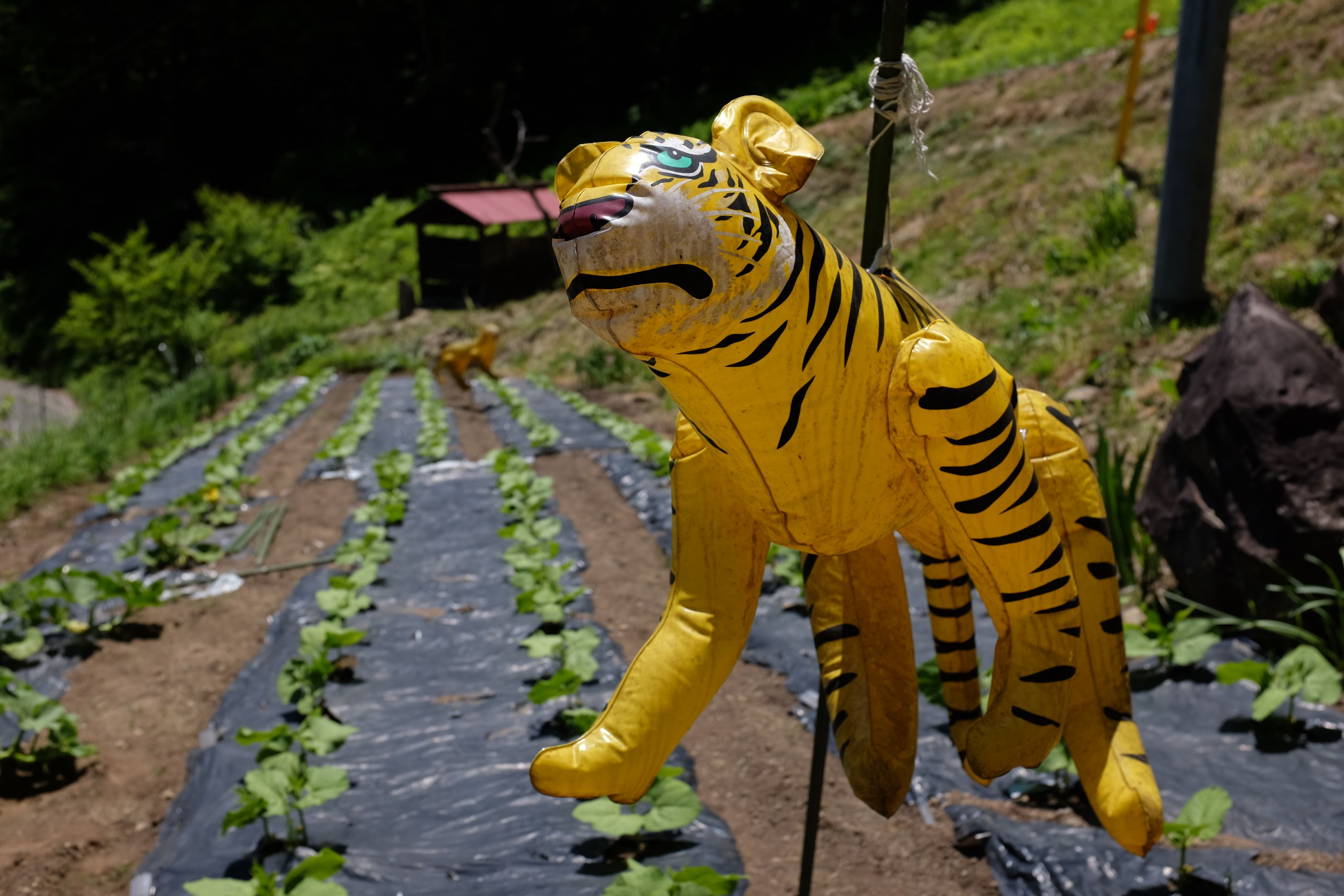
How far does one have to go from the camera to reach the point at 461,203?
17.9m

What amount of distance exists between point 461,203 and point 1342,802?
16.9 m

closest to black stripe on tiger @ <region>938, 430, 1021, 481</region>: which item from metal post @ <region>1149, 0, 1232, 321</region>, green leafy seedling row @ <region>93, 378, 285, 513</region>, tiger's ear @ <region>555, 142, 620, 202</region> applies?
tiger's ear @ <region>555, 142, 620, 202</region>

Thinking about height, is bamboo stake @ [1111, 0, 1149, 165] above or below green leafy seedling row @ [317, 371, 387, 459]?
above

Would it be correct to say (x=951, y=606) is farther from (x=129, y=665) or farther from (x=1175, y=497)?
(x=129, y=665)

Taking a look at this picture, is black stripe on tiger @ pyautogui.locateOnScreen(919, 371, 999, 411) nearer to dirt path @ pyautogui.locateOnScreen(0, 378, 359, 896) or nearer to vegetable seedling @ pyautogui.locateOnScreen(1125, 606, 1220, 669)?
vegetable seedling @ pyautogui.locateOnScreen(1125, 606, 1220, 669)

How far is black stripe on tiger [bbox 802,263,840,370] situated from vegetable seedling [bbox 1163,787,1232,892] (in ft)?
6.87

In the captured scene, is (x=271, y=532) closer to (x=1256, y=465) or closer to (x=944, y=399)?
(x=1256, y=465)

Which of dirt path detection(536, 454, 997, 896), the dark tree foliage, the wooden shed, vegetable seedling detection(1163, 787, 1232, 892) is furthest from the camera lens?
the dark tree foliage

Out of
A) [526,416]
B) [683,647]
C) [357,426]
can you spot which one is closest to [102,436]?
[357,426]

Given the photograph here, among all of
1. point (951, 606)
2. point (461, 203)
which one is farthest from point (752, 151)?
point (461, 203)

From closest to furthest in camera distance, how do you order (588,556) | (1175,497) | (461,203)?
(1175,497), (588,556), (461,203)

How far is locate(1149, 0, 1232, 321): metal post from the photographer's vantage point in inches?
232

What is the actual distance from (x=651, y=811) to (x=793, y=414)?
6.95 feet

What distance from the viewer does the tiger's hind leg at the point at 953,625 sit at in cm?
165
